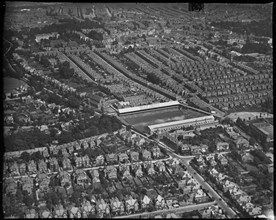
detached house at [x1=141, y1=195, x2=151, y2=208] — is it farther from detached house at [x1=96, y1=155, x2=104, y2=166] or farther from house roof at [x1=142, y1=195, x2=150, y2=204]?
detached house at [x1=96, y1=155, x2=104, y2=166]

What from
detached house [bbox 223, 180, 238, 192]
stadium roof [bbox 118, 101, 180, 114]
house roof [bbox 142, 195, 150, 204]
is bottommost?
detached house [bbox 223, 180, 238, 192]

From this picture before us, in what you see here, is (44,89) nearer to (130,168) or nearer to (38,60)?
(38,60)

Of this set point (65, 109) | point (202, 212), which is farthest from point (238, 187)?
point (65, 109)

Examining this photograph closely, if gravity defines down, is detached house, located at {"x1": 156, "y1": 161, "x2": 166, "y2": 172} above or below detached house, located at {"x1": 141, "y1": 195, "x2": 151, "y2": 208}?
above

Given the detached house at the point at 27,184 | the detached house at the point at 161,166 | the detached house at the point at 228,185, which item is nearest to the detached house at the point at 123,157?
the detached house at the point at 161,166

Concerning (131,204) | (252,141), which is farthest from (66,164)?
(252,141)

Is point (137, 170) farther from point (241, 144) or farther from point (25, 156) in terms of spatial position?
point (241, 144)

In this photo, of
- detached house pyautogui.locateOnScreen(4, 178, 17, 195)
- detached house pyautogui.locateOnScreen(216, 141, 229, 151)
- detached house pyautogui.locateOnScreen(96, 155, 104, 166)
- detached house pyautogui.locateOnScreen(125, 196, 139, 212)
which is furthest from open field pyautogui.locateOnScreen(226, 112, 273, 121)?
detached house pyautogui.locateOnScreen(4, 178, 17, 195)

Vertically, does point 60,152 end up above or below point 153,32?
below
